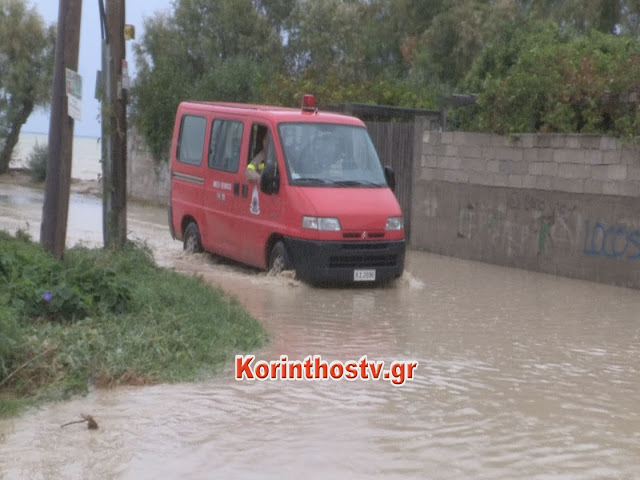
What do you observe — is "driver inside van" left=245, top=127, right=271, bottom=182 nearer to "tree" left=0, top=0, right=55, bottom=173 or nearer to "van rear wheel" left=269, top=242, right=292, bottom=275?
"van rear wheel" left=269, top=242, right=292, bottom=275

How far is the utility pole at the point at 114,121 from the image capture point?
1512cm

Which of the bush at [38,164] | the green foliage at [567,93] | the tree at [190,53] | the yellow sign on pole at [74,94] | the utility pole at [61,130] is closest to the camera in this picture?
the yellow sign on pole at [74,94]

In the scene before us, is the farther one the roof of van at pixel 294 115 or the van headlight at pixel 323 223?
the roof of van at pixel 294 115

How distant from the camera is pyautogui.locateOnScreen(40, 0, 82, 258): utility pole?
11.8 meters

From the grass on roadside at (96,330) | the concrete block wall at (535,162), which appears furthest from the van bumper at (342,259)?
the concrete block wall at (535,162)

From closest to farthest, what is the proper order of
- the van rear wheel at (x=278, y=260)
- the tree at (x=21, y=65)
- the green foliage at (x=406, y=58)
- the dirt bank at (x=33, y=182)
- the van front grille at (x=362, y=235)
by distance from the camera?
the van front grille at (x=362, y=235)
the van rear wheel at (x=278, y=260)
the green foliage at (x=406, y=58)
the dirt bank at (x=33, y=182)
the tree at (x=21, y=65)

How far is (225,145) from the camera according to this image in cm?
1541

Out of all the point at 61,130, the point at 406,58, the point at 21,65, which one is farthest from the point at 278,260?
the point at 21,65

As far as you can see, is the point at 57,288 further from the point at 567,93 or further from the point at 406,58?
the point at 406,58

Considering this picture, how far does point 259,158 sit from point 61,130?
11.4 feet

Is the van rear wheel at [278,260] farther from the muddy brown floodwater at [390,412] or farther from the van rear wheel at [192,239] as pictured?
the van rear wheel at [192,239]

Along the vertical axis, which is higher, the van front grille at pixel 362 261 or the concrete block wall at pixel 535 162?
the concrete block wall at pixel 535 162

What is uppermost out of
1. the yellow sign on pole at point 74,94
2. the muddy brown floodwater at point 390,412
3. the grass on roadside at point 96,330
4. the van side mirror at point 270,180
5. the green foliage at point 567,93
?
the green foliage at point 567,93

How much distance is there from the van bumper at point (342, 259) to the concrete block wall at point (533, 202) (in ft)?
9.76
